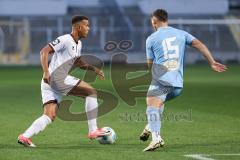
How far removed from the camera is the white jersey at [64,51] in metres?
11.0

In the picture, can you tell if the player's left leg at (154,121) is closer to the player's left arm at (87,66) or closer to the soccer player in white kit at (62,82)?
the soccer player in white kit at (62,82)

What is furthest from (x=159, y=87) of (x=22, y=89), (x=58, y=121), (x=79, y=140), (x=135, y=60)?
(x=135, y=60)

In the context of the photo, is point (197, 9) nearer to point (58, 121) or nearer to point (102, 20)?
point (102, 20)

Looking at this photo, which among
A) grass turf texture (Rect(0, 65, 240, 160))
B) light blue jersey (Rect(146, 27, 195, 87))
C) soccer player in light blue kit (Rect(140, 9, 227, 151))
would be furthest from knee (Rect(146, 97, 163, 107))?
grass turf texture (Rect(0, 65, 240, 160))

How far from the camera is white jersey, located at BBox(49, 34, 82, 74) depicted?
10977 millimetres

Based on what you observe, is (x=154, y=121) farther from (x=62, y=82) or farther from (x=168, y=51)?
(x=62, y=82)

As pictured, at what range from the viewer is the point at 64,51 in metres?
11.1

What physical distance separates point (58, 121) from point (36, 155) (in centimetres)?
483

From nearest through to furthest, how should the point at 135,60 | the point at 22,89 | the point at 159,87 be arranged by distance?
the point at 159,87 → the point at 22,89 → the point at 135,60

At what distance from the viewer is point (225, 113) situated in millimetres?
16141

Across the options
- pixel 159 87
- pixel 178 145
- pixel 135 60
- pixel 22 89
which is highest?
pixel 159 87

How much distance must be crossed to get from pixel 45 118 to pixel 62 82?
0.65m

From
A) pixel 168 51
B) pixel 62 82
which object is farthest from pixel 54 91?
pixel 168 51

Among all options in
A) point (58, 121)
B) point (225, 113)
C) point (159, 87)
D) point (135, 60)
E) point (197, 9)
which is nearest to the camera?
point (159, 87)
